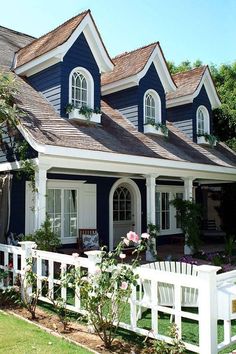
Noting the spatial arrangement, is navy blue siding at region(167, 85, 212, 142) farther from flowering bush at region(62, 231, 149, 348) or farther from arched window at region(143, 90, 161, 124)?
flowering bush at region(62, 231, 149, 348)

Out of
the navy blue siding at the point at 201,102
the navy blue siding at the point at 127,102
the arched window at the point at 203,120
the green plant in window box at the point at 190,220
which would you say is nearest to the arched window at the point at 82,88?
the navy blue siding at the point at 127,102

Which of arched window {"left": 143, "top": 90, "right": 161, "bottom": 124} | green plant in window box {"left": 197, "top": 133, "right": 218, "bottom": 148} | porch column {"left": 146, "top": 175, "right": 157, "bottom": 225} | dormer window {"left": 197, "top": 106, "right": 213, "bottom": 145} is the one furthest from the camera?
dormer window {"left": 197, "top": 106, "right": 213, "bottom": 145}

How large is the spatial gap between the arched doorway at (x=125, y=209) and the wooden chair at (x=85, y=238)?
5.62 ft

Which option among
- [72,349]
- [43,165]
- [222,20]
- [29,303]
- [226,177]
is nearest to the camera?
[72,349]

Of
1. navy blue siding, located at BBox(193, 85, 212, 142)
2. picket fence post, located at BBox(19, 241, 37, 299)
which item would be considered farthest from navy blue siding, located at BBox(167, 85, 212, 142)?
picket fence post, located at BBox(19, 241, 37, 299)

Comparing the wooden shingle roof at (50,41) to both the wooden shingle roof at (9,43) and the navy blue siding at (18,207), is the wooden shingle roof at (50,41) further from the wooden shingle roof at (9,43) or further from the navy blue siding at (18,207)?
the navy blue siding at (18,207)

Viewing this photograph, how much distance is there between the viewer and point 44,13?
9961mm

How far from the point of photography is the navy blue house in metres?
9.20

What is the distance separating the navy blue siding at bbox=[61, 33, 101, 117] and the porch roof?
58cm

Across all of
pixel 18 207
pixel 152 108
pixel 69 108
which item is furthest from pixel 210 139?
pixel 18 207

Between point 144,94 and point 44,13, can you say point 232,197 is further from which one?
point 44,13

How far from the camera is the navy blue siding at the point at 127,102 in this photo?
1286 centimetres

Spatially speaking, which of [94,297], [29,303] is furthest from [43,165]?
[94,297]

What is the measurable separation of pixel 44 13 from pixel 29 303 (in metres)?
7.26
